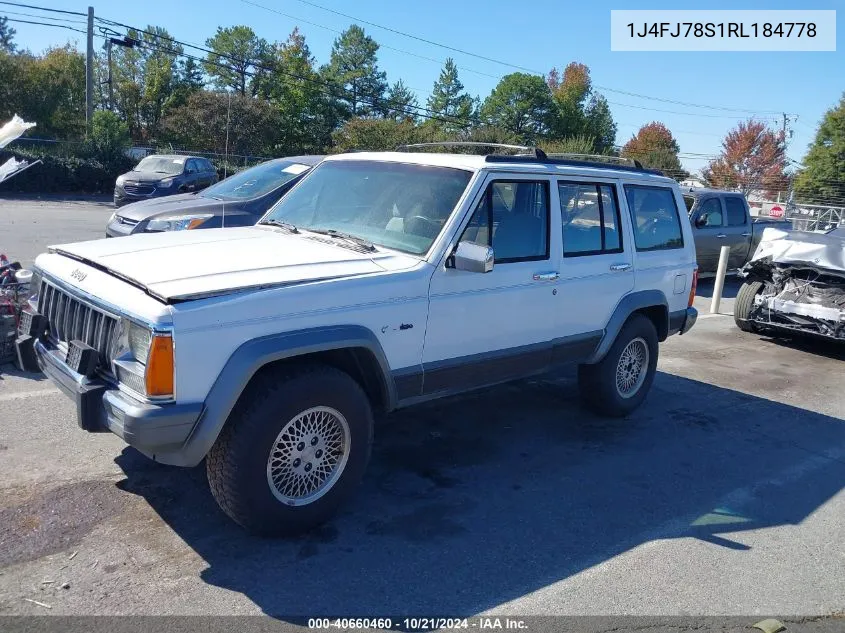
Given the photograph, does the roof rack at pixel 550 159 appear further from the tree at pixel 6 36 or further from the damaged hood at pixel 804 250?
the tree at pixel 6 36

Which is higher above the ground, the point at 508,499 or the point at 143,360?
the point at 143,360

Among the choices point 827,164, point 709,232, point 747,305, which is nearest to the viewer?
point 747,305

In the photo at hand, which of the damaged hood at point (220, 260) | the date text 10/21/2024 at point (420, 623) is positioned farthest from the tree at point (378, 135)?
the date text 10/21/2024 at point (420, 623)

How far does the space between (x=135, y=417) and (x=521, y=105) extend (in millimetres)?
68892

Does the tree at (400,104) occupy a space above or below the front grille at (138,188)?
above

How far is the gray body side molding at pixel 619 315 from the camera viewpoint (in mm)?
5652

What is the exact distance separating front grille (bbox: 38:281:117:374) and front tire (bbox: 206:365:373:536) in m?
0.72

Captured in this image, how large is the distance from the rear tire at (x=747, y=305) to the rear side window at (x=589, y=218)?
203 inches

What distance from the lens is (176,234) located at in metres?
4.81

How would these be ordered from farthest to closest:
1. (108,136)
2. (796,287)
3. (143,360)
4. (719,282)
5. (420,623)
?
1. (108,136)
2. (719,282)
3. (796,287)
4. (143,360)
5. (420,623)

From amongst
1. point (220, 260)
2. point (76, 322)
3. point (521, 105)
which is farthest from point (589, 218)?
point (521, 105)

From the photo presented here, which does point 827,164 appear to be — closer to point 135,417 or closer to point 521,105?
point 521,105

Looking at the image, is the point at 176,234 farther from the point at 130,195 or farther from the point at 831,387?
the point at 130,195

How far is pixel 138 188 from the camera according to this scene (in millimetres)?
18000
